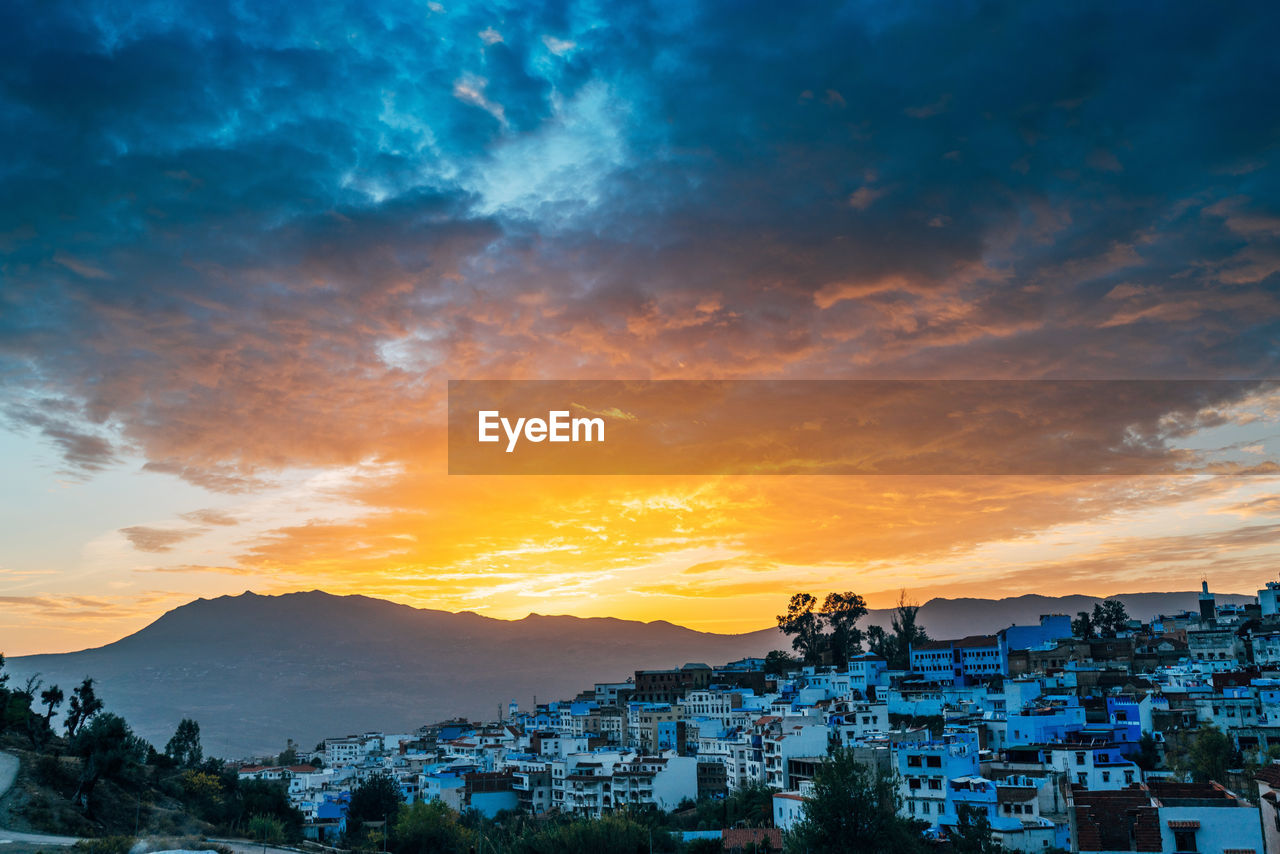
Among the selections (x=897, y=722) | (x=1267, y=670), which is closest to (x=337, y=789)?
(x=897, y=722)

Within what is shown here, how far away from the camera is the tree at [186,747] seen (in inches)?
2157

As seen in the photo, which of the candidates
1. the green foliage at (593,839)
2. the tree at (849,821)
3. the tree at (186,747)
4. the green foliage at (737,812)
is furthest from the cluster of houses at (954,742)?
the green foliage at (593,839)

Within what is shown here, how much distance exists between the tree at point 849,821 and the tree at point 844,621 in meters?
47.4

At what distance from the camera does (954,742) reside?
121 ft

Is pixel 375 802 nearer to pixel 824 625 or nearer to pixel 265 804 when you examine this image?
pixel 265 804

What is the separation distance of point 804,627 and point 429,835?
43.0 metres

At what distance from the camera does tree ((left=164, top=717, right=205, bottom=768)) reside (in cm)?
5479

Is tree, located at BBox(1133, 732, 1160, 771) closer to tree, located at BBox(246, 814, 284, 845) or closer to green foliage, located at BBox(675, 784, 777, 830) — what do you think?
green foliage, located at BBox(675, 784, 777, 830)

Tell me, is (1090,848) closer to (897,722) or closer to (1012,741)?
(1012,741)

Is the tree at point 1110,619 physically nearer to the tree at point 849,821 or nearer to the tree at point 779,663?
the tree at point 779,663

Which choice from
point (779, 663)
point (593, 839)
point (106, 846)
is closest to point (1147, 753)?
point (593, 839)

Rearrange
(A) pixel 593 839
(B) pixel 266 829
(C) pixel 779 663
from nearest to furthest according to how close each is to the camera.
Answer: (A) pixel 593 839 → (B) pixel 266 829 → (C) pixel 779 663

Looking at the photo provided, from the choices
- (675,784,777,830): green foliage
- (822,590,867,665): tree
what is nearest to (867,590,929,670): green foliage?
(822,590,867,665): tree

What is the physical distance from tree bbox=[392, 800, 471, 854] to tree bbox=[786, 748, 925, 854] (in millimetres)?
21138
